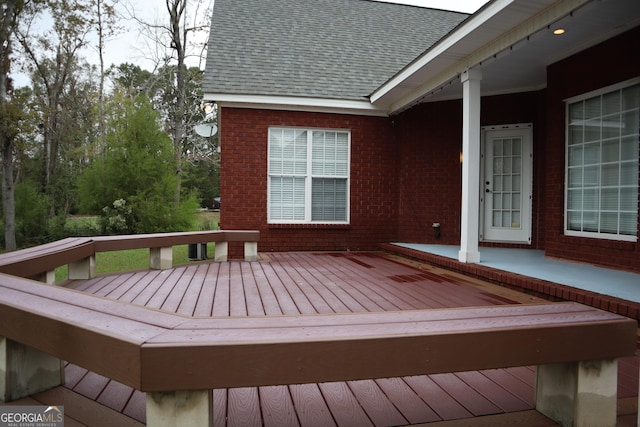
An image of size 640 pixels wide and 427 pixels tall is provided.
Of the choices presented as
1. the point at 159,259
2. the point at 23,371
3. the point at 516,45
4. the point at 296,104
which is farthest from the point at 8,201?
the point at 516,45

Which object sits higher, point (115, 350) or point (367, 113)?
point (367, 113)

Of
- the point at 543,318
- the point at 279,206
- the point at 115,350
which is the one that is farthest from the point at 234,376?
the point at 279,206

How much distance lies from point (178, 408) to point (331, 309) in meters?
2.21

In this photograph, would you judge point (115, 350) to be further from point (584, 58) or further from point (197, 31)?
point (197, 31)

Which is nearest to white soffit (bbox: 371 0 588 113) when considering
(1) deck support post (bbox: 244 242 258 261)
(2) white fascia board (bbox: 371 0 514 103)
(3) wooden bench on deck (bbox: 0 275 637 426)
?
(2) white fascia board (bbox: 371 0 514 103)

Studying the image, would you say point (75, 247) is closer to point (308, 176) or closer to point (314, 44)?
point (308, 176)

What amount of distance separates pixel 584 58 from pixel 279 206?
17.2 ft

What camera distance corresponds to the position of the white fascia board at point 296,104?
24.1 feet

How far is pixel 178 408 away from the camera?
4.77 feet

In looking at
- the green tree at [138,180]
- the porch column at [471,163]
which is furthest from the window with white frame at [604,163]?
the green tree at [138,180]

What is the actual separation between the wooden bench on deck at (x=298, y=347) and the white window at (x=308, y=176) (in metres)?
5.93

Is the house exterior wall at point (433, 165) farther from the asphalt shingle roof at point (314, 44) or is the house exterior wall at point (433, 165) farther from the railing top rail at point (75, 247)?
the railing top rail at point (75, 247)

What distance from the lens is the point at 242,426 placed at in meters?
1.77

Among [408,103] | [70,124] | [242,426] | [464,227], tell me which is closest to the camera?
[242,426]
